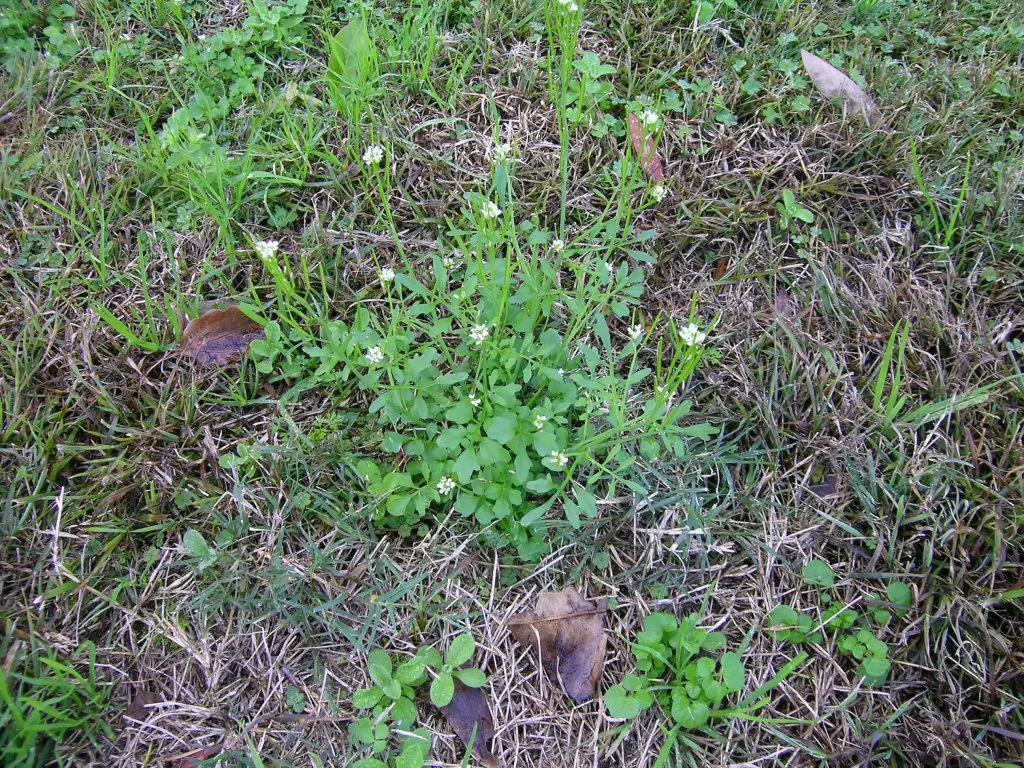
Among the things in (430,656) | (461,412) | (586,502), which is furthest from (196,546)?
(586,502)

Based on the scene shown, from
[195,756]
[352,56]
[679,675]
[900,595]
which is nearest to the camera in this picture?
[195,756]

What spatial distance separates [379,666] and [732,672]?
1026 millimetres

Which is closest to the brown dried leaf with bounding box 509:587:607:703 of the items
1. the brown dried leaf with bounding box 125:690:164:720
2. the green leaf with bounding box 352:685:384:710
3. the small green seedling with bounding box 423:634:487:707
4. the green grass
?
the green grass

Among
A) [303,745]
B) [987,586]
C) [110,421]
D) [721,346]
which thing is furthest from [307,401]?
[987,586]

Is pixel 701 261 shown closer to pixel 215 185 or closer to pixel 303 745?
pixel 215 185

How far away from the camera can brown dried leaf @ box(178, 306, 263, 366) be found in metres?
2.32

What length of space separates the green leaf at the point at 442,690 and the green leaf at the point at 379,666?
0.13 meters

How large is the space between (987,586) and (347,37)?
3055 millimetres

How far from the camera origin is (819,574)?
6.75 ft

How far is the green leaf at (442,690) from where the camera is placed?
72.2 inches

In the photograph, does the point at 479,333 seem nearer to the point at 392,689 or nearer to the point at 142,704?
the point at 392,689

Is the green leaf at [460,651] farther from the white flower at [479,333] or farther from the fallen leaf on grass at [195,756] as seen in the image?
the white flower at [479,333]

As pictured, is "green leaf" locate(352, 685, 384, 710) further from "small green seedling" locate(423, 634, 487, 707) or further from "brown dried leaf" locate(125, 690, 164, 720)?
"brown dried leaf" locate(125, 690, 164, 720)

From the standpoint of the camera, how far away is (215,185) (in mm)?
2518
